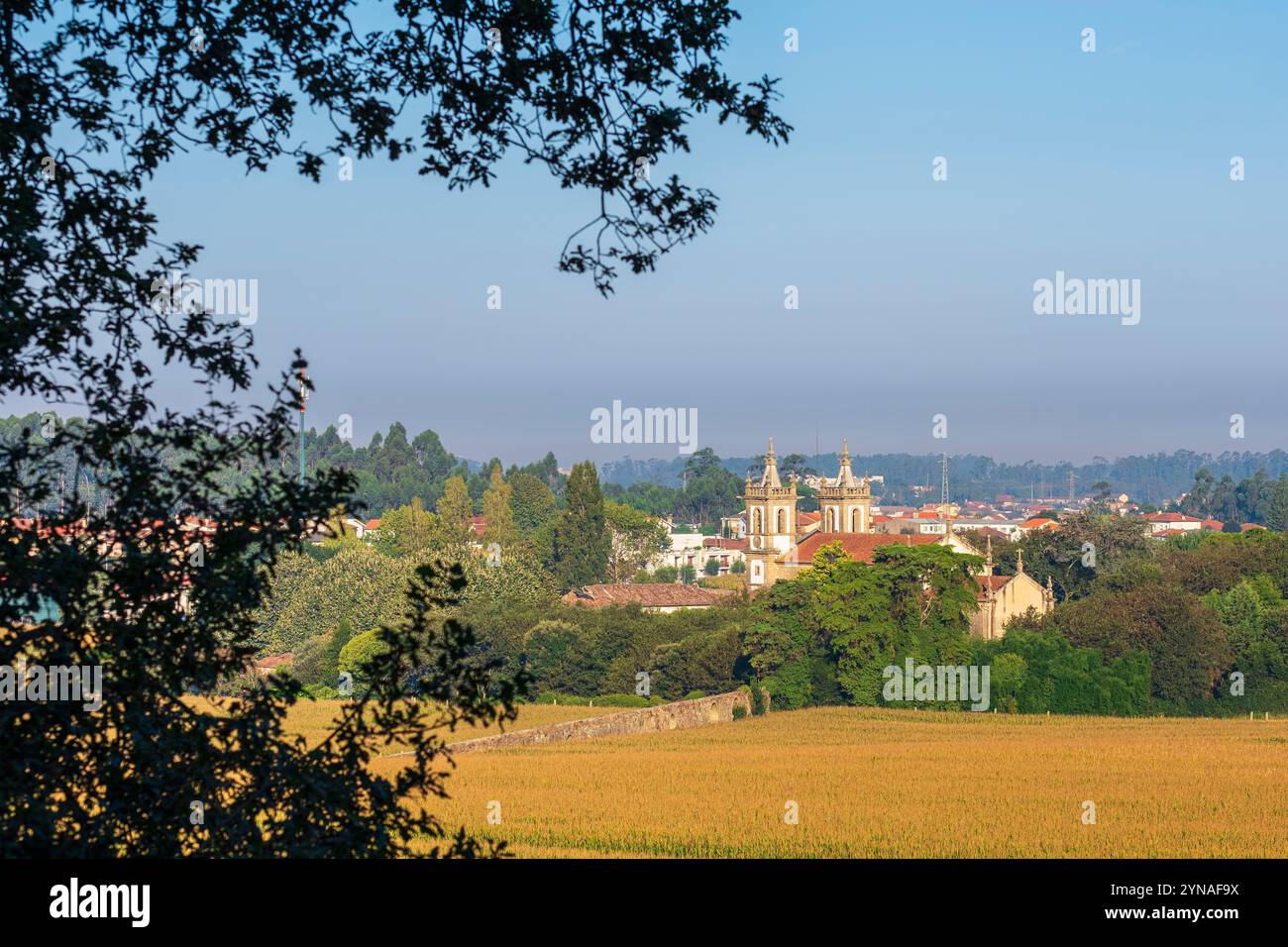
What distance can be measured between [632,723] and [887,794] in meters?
16.2

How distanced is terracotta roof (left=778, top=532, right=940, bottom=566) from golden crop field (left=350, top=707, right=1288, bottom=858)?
108 ft

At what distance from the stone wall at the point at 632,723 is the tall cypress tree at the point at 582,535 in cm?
5322

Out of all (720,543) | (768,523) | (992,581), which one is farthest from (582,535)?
(720,543)

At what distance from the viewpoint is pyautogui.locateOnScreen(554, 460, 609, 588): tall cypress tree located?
110688mm

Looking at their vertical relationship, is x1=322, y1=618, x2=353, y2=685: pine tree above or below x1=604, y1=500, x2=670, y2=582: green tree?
below

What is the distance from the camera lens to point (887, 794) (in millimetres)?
33531

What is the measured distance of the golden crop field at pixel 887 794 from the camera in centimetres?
2673

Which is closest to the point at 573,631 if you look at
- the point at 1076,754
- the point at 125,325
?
the point at 1076,754

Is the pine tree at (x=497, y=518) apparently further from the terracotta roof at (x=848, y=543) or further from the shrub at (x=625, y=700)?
the shrub at (x=625, y=700)

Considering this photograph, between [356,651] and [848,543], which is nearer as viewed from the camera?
[356,651]

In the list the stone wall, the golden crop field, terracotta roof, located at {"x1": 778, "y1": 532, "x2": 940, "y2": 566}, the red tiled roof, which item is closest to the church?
terracotta roof, located at {"x1": 778, "y1": 532, "x2": 940, "y2": 566}

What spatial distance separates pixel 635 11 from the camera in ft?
26.0

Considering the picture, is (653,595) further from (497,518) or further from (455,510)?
(497,518)

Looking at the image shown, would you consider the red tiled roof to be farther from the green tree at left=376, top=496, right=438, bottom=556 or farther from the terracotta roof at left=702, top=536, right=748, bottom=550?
the terracotta roof at left=702, top=536, right=748, bottom=550
